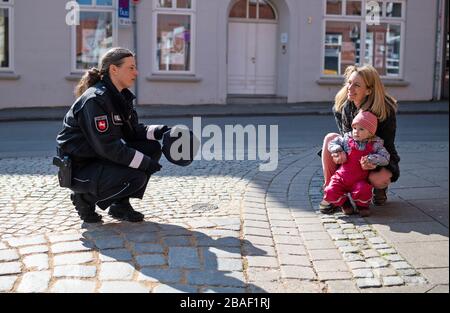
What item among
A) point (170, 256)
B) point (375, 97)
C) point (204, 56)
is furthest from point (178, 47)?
point (170, 256)

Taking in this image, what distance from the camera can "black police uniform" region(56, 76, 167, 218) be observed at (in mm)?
4992

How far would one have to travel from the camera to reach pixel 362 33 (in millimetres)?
20172

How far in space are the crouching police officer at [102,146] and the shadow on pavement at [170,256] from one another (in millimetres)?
Answer: 307

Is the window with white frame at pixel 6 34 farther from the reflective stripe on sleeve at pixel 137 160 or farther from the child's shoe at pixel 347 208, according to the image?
the child's shoe at pixel 347 208

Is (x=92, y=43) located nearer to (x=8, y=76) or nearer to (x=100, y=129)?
(x=8, y=76)

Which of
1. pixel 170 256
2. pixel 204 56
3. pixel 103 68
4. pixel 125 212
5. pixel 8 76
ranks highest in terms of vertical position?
pixel 204 56

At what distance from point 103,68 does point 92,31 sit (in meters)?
14.0

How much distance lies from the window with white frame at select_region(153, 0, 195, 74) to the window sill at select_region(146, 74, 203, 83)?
22cm

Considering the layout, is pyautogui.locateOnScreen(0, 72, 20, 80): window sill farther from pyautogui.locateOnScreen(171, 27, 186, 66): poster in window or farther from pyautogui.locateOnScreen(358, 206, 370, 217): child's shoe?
pyautogui.locateOnScreen(358, 206, 370, 217): child's shoe

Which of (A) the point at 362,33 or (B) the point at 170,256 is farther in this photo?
(A) the point at 362,33

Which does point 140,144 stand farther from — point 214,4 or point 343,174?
point 214,4

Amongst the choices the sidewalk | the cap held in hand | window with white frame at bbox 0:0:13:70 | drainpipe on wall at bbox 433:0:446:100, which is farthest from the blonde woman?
drainpipe on wall at bbox 433:0:446:100

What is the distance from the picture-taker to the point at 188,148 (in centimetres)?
523
